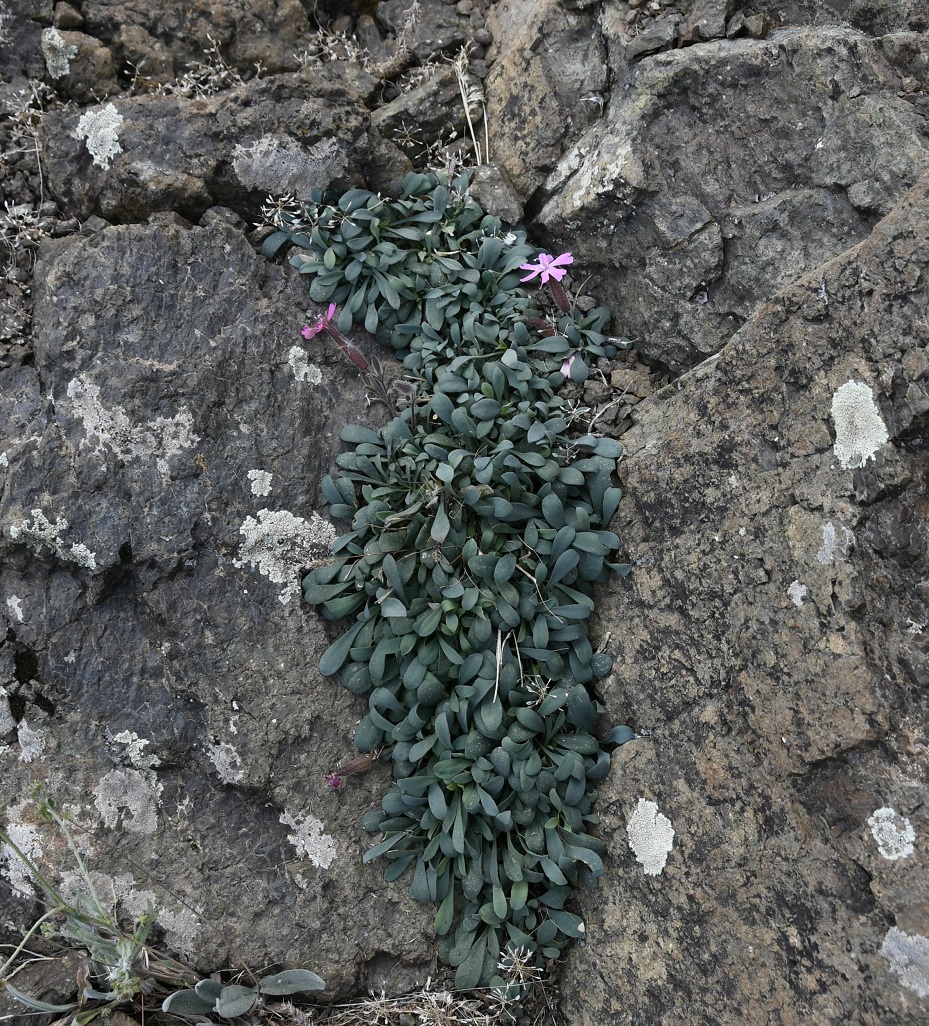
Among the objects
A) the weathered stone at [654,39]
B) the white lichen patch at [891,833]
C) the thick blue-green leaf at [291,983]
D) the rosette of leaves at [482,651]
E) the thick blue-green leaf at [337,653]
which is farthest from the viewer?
the weathered stone at [654,39]

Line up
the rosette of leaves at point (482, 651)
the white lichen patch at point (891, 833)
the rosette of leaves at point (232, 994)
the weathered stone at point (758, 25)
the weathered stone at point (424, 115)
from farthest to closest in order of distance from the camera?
the weathered stone at point (424, 115) < the weathered stone at point (758, 25) < the rosette of leaves at point (482, 651) < the rosette of leaves at point (232, 994) < the white lichen patch at point (891, 833)

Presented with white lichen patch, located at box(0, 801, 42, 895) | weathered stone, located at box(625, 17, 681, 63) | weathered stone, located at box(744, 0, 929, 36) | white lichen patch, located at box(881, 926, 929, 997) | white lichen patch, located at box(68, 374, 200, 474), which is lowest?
white lichen patch, located at box(0, 801, 42, 895)

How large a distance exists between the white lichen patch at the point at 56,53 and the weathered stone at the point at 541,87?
78.5 inches

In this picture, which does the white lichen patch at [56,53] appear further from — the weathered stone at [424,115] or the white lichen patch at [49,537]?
the white lichen patch at [49,537]

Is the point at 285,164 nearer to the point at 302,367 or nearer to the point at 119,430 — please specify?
the point at 302,367

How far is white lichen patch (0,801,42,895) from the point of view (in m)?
3.00

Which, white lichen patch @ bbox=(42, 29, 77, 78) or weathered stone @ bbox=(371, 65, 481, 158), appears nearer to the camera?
white lichen patch @ bbox=(42, 29, 77, 78)

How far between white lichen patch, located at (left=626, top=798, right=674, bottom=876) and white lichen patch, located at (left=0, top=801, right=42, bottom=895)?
7.46 feet

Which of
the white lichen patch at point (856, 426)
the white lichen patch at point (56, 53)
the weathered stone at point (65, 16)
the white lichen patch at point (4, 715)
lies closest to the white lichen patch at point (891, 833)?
the white lichen patch at point (856, 426)

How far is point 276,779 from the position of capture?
10.6 ft

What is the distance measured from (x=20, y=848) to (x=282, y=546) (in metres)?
1.50

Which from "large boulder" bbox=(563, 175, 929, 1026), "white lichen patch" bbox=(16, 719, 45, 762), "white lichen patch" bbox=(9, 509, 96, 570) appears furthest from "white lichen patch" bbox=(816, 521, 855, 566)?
"white lichen patch" bbox=(16, 719, 45, 762)

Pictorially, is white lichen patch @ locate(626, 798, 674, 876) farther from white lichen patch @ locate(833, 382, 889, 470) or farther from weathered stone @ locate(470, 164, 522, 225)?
weathered stone @ locate(470, 164, 522, 225)

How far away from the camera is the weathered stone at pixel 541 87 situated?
12.4 feet
